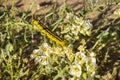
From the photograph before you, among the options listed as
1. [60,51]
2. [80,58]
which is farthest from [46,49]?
[80,58]

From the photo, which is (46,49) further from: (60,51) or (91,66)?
(91,66)

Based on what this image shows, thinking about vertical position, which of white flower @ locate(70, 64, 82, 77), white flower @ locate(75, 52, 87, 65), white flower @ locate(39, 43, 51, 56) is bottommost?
white flower @ locate(70, 64, 82, 77)

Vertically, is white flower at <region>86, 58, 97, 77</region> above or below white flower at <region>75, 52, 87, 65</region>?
below

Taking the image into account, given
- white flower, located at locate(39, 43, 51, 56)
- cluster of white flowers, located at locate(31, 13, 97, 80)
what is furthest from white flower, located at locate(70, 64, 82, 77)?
white flower, located at locate(39, 43, 51, 56)

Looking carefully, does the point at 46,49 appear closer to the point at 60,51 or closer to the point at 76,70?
the point at 60,51

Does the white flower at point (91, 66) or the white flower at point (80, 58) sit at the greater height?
the white flower at point (80, 58)

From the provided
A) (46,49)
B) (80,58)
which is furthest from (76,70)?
(46,49)

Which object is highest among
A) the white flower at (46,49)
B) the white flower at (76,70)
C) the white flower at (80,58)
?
the white flower at (46,49)

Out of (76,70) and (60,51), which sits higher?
(60,51)

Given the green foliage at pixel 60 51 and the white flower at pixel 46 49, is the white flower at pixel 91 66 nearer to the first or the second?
the green foliage at pixel 60 51

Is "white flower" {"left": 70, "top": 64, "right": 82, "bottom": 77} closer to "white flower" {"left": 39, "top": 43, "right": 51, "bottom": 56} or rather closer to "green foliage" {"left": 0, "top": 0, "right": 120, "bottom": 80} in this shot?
"green foliage" {"left": 0, "top": 0, "right": 120, "bottom": 80}

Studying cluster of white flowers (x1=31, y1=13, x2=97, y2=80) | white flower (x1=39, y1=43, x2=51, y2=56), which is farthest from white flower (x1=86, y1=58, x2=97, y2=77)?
white flower (x1=39, y1=43, x2=51, y2=56)

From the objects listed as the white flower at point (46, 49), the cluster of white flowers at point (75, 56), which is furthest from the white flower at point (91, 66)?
the white flower at point (46, 49)

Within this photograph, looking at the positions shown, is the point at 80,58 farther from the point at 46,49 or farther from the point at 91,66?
the point at 46,49
